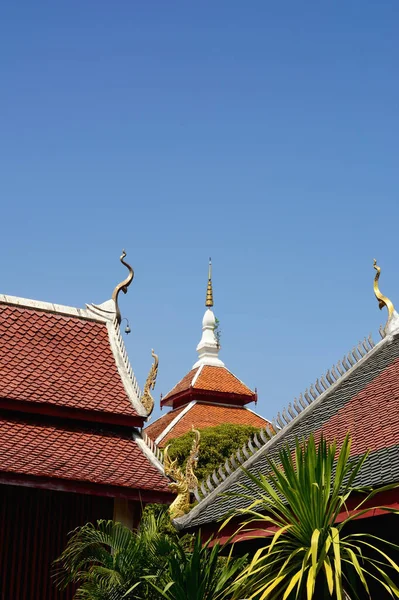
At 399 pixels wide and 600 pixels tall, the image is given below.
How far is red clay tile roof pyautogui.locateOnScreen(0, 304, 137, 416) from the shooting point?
11.5 metres

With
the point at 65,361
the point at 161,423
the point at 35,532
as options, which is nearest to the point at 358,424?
the point at 35,532

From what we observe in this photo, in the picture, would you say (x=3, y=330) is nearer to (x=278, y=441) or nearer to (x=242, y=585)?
(x=278, y=441)

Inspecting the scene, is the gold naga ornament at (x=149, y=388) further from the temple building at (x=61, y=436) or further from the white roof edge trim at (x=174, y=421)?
the white roof edge trim at (x=174, y=421)

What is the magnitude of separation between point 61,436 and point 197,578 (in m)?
3.76

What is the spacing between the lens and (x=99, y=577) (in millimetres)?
8781

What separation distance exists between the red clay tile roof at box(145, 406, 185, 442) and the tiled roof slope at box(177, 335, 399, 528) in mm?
15827

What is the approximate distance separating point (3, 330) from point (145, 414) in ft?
7.43

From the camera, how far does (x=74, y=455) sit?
10750mm

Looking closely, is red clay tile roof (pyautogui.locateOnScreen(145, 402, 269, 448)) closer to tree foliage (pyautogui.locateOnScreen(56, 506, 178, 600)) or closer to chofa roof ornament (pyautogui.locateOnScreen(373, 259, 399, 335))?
chofa roof ornament (pyautogui.locateOnScreen(373, 259, 399, 335))

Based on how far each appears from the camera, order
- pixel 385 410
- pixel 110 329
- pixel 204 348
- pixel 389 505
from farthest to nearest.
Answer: pixel 204 348 < pixel 110 329 < pixel 385 410 < pixel 389 505

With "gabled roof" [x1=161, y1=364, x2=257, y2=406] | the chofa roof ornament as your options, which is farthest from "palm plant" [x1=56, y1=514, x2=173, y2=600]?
"gabled roof" [x1=161, y1=364, x2=257, y2=406]

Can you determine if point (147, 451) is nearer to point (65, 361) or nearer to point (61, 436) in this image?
point (61, 436)

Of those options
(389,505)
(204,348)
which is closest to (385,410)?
(389,505)

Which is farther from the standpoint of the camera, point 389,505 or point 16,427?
point 16,427
